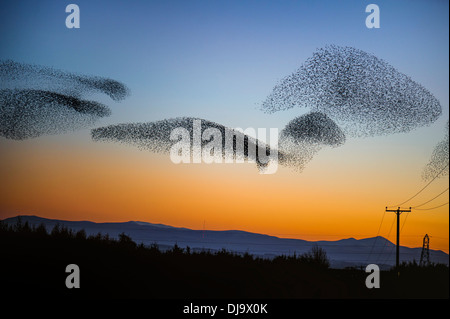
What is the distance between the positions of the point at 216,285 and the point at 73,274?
11.4ft

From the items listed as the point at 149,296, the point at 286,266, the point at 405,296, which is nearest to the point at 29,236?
the point at 149,296

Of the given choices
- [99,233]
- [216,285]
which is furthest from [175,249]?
[216,285]

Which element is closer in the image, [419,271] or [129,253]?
[129,253]

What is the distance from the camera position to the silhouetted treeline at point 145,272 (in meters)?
12.8

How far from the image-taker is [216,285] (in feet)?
46.2

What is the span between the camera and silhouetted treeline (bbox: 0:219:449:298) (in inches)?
502

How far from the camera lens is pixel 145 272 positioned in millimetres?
13938

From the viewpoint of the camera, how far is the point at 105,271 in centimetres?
1353

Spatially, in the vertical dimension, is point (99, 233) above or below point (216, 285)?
above

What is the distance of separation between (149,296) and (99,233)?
5169 mm

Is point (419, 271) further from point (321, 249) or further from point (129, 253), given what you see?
point (129, 253)
